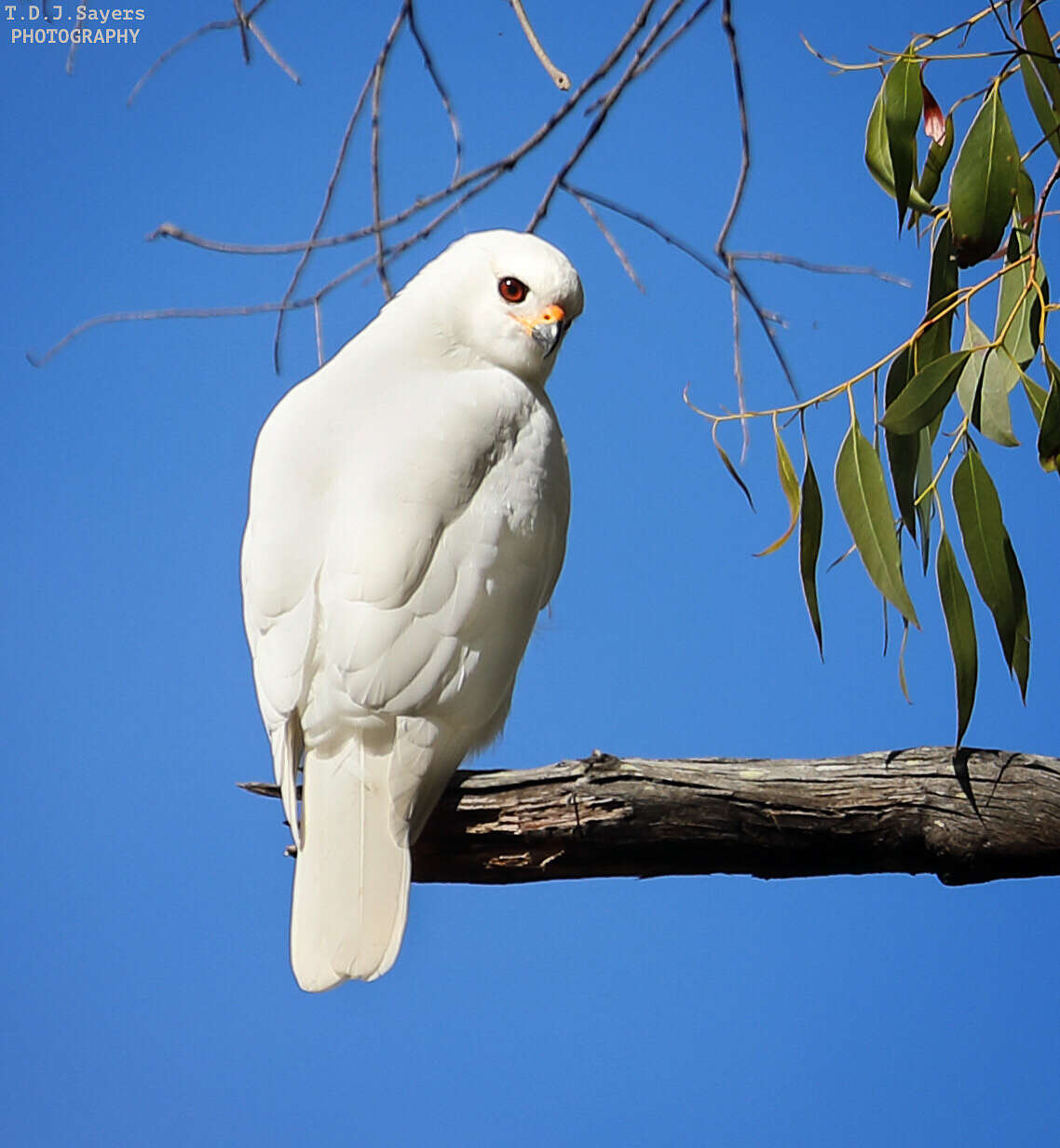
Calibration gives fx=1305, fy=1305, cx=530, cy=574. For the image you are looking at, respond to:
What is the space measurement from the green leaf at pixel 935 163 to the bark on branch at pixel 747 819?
0.73m

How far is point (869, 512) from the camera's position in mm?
1511

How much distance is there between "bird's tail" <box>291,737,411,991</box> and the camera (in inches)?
57.8

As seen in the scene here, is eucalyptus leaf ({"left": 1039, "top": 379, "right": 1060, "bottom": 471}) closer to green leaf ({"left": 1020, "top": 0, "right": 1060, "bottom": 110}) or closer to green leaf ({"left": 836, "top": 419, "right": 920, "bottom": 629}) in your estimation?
green leaf ({"left": 836, "top": 419, "right": 920, "bottom": 629})

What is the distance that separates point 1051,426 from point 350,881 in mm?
948

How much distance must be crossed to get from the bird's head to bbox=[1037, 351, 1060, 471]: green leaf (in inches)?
26.6

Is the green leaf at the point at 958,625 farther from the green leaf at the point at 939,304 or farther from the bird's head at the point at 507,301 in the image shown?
the bird's head at the point at 507,301

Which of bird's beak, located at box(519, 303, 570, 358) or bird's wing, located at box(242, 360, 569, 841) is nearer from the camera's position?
bird's wing, located at box(242, 360, 569, 841)

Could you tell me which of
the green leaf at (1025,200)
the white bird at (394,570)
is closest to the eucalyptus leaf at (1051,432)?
the green leaf at (1025,200)

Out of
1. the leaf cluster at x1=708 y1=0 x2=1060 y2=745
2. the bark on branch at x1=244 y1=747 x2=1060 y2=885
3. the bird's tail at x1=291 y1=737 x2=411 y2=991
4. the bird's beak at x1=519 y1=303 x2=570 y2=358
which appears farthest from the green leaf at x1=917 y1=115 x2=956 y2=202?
the bird's tail at x1=291 y1=737 x2=411 y2=991

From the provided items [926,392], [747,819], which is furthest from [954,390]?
[747,819]

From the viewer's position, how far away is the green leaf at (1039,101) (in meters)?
1.58

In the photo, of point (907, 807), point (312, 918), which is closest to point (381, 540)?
point (312, 918)

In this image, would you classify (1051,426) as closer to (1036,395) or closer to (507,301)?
(1036,395)

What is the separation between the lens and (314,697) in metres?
1.55
